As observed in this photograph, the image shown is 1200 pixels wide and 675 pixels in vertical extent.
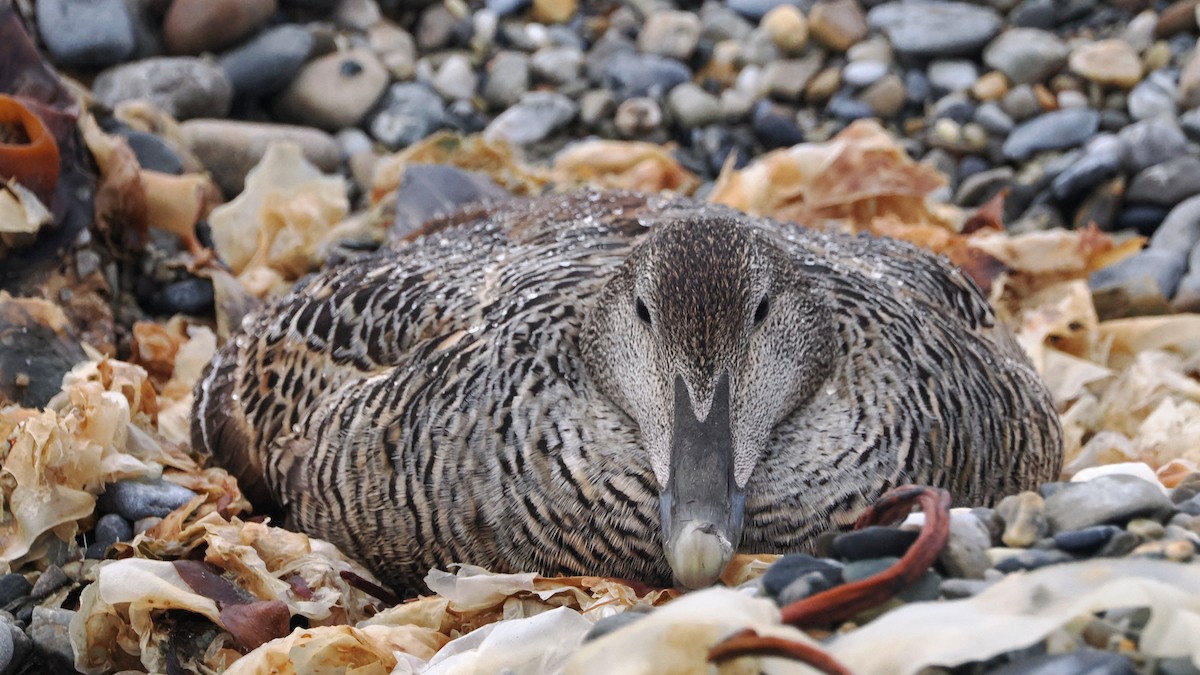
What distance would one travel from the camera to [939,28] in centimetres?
632

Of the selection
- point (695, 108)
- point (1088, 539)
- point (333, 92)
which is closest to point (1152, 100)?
point (695, 108)

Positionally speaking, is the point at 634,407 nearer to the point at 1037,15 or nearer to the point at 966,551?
the point at 966,551

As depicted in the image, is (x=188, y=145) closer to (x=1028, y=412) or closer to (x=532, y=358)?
(x=532, y=358)

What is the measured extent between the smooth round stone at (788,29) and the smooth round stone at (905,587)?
16.2 ft

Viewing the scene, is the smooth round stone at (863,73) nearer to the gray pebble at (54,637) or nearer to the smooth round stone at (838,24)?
the smooth round stone at (838,24)

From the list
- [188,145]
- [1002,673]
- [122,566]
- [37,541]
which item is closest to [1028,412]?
[1002,673]

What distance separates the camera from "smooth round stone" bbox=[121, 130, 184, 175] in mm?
4898

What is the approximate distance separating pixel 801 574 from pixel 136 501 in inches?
71.0

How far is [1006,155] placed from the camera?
5.85 meters

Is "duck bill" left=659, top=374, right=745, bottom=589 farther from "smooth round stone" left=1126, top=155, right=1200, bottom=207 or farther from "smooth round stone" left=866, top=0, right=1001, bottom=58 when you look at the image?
"smooth round stone" left=866, top=0, right=1001, bottom=58

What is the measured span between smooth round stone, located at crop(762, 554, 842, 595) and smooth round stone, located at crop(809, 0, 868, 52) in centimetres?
492

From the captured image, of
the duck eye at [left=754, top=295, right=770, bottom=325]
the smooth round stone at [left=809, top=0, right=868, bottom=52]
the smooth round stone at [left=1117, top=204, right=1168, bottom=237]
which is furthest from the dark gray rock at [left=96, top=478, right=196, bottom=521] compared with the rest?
the smooth round stone at [left=809, top=0, right=868, bottom=52]

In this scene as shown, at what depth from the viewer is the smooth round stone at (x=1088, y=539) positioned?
1854 mm

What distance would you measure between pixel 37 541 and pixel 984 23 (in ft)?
16.3
